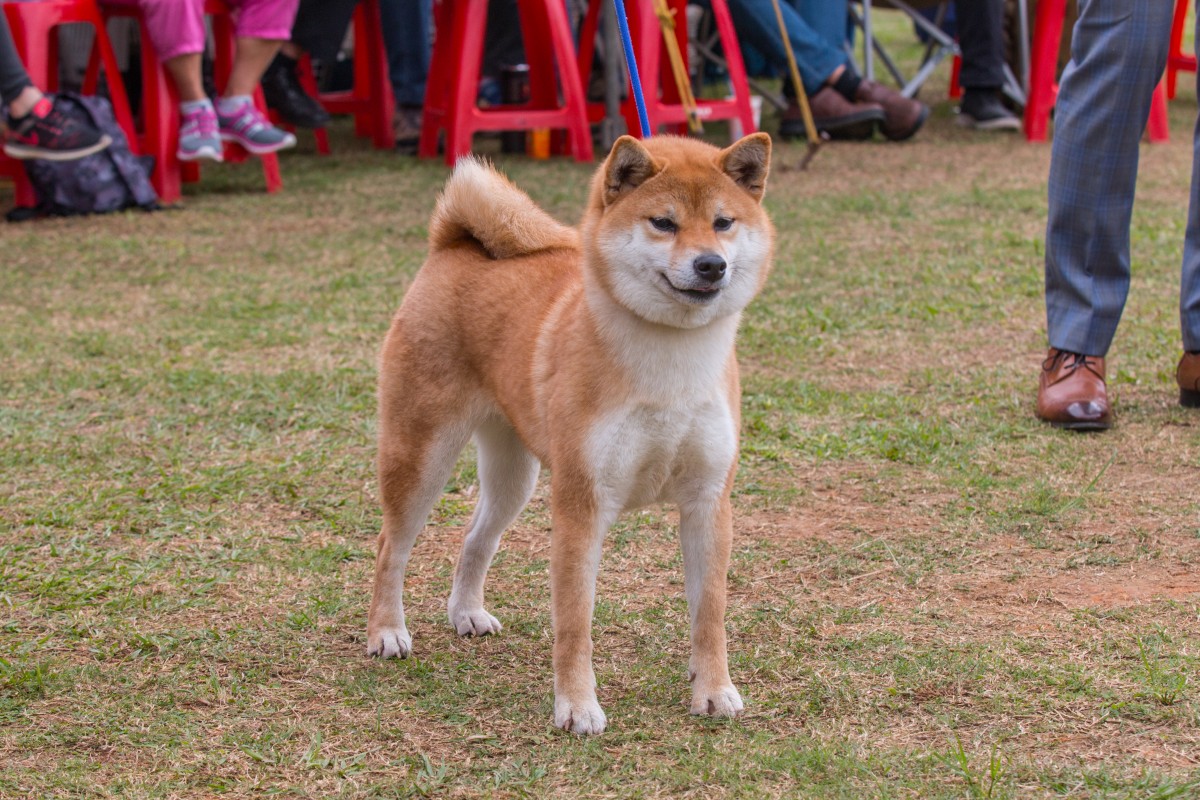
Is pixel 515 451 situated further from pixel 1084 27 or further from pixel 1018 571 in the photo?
pixel 1084 27

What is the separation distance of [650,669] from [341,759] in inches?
24.5

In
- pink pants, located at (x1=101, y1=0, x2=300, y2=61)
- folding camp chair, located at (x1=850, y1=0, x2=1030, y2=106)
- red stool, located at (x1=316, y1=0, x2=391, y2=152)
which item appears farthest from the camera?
folding camp chair, located at (x1=850, y1=0, x2=1030, y2=106)

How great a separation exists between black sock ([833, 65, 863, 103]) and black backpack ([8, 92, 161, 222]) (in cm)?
404

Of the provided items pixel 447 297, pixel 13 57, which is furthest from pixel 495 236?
pixel 13 57

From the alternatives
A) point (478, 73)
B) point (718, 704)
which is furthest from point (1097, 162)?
point (478, 73)

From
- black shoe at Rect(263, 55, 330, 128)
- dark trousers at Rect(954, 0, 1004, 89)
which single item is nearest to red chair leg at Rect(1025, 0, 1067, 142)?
dark trousers at Rect(954, 0, 1004, 89)

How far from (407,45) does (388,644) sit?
20.3 feet

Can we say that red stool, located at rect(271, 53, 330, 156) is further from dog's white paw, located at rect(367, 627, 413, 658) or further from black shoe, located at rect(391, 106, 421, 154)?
dog's white paw, located at rect(367, 627, 413, 658)

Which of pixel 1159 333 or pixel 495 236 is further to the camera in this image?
pixel 1159 333

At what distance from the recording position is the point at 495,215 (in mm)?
2697

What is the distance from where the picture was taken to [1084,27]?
12.0 ft

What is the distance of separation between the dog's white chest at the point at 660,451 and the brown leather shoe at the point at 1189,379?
2.05 m

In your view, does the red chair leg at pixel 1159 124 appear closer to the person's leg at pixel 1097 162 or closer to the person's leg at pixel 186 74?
the person's leg at pixel 1097 162

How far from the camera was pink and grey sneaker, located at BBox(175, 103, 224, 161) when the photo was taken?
6.68 meters
